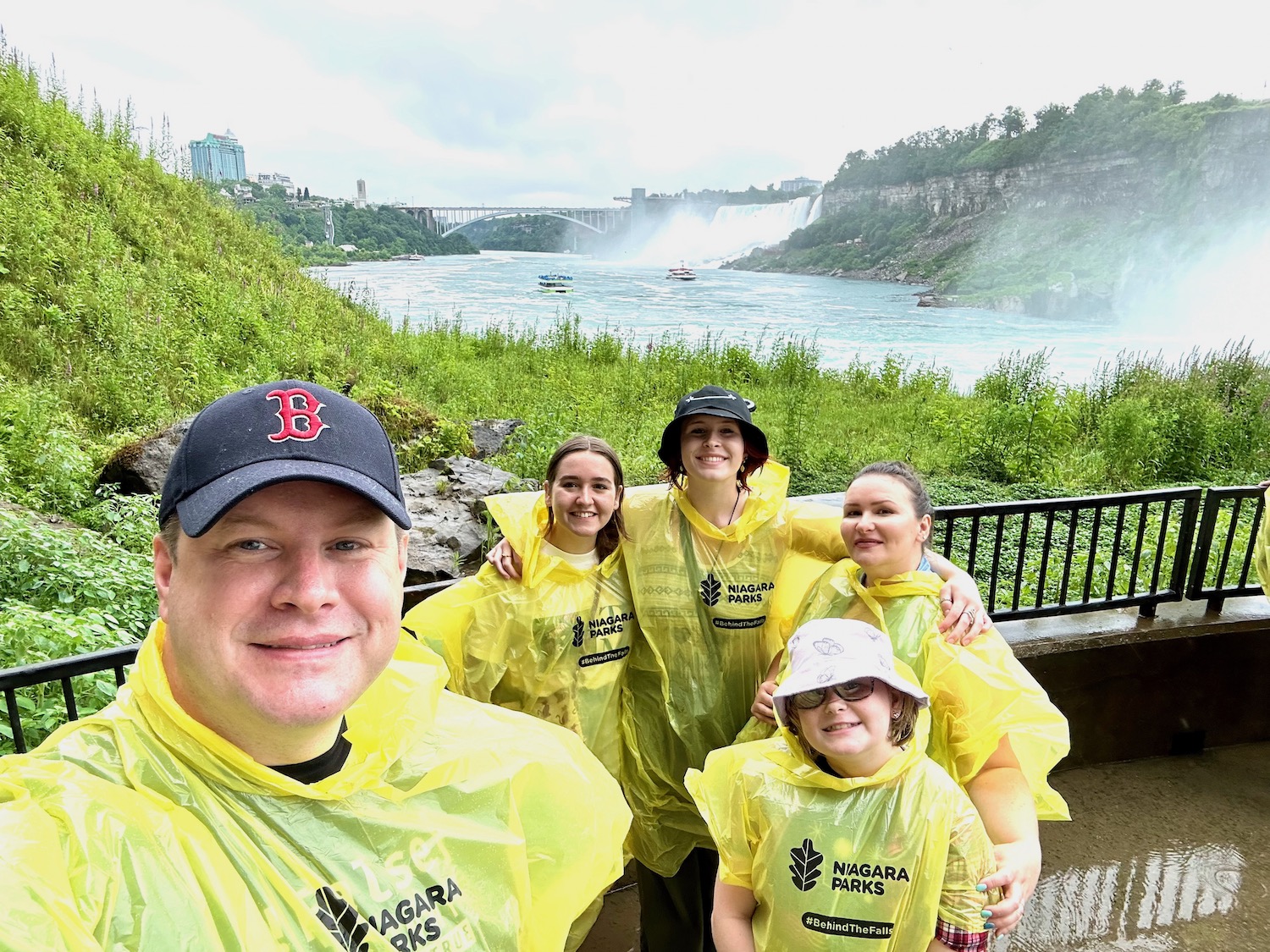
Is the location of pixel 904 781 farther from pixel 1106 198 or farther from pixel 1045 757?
pixel 1106 198

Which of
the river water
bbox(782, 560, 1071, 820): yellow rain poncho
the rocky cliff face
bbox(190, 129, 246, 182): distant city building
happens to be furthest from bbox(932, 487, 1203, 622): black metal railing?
the rocky cliff face

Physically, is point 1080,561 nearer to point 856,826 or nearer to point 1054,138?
point 856,826

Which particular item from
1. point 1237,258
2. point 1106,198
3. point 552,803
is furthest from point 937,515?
point 1106,198

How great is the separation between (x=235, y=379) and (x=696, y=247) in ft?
265

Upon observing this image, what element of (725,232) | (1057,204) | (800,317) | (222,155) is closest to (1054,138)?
(1057,204)

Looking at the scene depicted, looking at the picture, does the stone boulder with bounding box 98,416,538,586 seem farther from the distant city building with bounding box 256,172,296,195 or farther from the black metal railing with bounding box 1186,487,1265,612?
the distant city building with bounding box 256,172,296,195

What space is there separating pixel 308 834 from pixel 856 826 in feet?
3.46

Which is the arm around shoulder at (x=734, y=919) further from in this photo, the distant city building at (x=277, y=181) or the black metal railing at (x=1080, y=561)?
the distant city building at (x=277, y=181)

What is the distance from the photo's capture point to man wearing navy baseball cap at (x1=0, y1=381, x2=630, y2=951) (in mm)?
783

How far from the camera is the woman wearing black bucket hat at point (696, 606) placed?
2.27 metres

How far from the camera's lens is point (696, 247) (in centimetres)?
8462

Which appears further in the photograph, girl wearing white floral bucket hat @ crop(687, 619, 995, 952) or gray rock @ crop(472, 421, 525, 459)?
gray rock @ crop(472, 421, 525, 459)

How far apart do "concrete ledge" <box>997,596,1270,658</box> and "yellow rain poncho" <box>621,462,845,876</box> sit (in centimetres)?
175

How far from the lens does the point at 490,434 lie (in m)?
7.67
